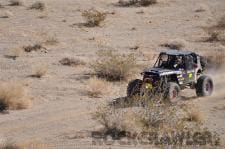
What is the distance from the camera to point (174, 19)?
3584cm

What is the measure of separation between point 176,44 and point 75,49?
496 centimetres

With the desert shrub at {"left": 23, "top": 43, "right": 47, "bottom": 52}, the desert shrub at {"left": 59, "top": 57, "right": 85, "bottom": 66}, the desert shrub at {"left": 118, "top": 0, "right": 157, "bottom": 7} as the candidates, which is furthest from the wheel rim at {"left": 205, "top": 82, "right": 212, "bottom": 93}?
the desert shrub at {"left": 118, "top": 0, "right": 157, "bottom": 7}

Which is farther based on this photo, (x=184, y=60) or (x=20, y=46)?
(x=20, y=46)

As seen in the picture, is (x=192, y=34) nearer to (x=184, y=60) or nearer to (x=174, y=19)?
(x=174, y=19)

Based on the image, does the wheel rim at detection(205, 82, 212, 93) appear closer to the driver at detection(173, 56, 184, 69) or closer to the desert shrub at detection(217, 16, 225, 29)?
the driver at detection(173, 56, 184, 69)

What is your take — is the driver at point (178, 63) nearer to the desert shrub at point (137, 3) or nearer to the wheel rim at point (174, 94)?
the wheel rim at point (174, 94)

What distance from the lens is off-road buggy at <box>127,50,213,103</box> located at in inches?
636

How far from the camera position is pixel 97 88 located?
18391 mm

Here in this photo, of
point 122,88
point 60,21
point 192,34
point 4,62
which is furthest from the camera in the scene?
point 60,21

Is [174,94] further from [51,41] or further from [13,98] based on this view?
[51,41]

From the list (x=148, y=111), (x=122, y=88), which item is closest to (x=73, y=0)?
(x=122, y=88)

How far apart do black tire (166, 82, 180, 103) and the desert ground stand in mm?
859

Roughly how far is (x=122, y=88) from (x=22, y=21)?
55.7ft

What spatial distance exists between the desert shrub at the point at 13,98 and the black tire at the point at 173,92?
419cm
